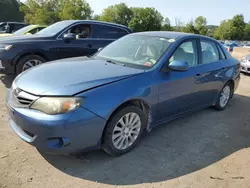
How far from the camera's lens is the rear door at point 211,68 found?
4.32m

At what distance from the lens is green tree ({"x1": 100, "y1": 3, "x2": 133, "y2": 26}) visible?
66.4 m

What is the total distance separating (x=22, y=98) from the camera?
9.07 ft

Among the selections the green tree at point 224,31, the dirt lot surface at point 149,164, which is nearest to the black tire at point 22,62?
the dirt lot surface at point 149,164

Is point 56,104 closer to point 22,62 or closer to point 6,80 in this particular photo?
point 22,62

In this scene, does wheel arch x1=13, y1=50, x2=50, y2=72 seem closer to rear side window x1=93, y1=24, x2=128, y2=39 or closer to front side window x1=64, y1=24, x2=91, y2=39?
front side window x1=64, y1=24, x2=91, y2=39

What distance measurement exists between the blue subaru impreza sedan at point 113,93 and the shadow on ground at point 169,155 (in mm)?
238

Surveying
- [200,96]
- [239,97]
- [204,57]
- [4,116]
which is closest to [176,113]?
[200,96]

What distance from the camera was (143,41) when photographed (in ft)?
13.2

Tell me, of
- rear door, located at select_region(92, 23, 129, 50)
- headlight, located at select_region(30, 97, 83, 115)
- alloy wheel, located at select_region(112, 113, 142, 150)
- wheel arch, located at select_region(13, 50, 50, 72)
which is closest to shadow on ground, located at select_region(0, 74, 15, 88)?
wheel arch, located at select_region(13, 50, 50, 72)

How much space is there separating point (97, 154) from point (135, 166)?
534 mm

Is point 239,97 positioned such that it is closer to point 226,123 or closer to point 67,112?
point 226,123

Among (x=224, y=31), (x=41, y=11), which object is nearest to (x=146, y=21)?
(x=41, y=11)

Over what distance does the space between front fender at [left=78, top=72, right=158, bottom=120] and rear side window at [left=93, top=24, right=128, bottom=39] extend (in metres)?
4.17

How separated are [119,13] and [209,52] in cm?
6535
